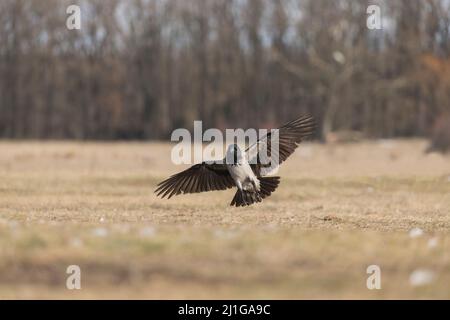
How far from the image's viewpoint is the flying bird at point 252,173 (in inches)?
388

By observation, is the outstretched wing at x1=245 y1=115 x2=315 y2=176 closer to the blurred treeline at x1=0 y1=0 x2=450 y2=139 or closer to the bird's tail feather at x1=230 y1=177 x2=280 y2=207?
the bird's tail feather at x1=230 y1=177 x2=280 y2=207

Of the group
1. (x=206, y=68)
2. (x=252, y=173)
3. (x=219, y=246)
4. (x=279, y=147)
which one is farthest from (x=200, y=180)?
(x=206, y=68)

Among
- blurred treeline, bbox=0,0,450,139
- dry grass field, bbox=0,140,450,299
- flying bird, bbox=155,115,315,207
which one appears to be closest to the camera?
dry grass field, bbox=0,140,450,299

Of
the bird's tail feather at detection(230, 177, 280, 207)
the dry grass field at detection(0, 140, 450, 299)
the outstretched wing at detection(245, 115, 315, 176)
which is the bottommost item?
the dry grass field at detection(0, 140, 450, 299)

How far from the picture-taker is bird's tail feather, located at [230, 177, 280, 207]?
9898 millimetres

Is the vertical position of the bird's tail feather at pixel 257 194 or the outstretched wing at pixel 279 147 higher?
the outstretched wing at pixel 279 147

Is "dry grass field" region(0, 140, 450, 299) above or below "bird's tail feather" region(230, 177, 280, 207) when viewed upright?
below

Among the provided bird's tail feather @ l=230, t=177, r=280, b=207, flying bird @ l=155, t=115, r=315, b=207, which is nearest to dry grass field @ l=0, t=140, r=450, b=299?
bird's tail feather @ l=230, t=177, r=280, b=207

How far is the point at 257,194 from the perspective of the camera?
392 inches

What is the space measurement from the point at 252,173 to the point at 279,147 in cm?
50

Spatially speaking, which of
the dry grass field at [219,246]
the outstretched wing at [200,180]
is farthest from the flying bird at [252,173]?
the dry grass field at [219,246]

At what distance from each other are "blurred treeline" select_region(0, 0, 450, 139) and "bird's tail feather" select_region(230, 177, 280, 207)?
2722cm

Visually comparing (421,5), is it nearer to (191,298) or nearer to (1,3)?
(1,3)

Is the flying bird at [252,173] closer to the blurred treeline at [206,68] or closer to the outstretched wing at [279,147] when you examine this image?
the outstretched wing at [279,147]
